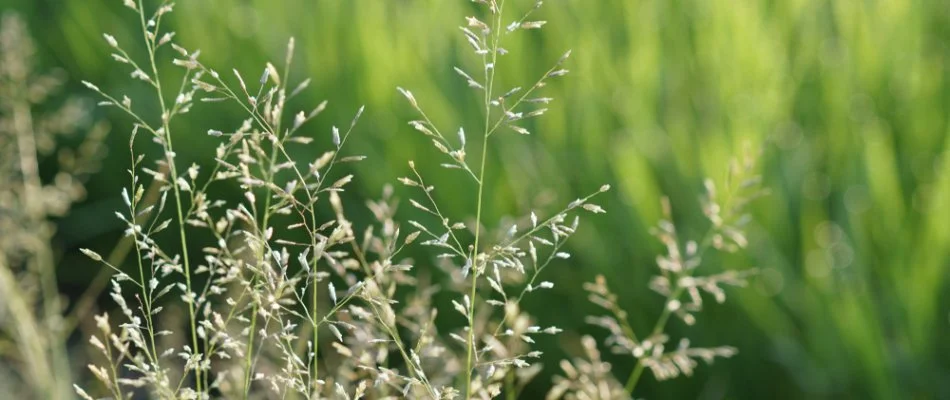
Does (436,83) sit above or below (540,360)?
above

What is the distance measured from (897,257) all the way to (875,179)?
14 centimetres

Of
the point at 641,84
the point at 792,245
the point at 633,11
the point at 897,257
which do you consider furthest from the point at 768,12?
the point at 897,257

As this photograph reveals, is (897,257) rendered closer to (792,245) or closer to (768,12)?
(792,245)

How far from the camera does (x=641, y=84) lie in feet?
7.04

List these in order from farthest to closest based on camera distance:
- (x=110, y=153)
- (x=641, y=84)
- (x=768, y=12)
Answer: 1. (x=110, y=153)
2. (x=768, y=12)
3. (x=641, y=84)

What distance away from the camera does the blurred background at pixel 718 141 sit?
1789 millimetres

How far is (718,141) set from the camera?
6.33 feet

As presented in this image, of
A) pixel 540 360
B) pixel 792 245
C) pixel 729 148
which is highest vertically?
pixel 729 148

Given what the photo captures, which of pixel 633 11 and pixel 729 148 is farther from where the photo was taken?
pixel 633 11

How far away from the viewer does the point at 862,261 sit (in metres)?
1.83

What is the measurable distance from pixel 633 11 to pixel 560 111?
17.3 inches

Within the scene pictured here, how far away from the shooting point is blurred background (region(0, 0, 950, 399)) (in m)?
1.79

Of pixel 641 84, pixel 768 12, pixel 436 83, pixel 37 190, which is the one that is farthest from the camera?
pixel 768 12

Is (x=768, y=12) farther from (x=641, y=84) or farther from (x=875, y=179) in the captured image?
(x=875, y=179)
